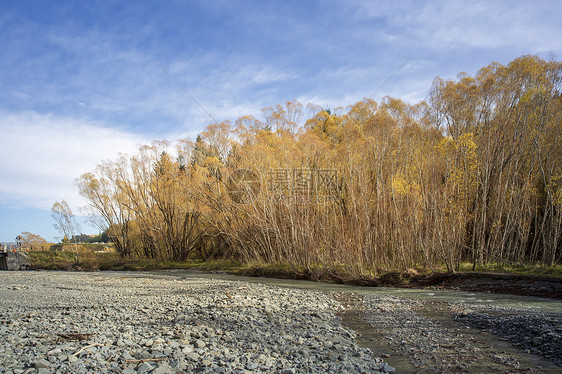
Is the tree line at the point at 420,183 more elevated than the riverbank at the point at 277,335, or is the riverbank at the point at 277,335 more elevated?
the tree line at the point at 420,183

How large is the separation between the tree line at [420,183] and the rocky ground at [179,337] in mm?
6446

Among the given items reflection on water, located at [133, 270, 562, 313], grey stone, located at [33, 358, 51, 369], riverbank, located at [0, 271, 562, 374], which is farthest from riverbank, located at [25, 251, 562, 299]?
grey stone, located at [33, 358, 51, 369]

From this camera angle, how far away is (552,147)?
650 inches

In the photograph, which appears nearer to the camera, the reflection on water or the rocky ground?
the rocky ground

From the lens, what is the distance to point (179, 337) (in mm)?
7312

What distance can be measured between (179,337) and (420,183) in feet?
43.9

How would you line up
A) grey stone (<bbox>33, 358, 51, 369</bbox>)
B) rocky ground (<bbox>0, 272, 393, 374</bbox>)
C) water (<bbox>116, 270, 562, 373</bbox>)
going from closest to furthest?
grey stone (<bbox>33, 358, 51, 369</bbox>) < rocky ground (<bbox>0, 272, 393, 374</bbox>) < water (<bbox>116, 270, 562, 373</bbox>)

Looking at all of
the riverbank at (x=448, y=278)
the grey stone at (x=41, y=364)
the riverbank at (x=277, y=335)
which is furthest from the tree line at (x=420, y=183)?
the grey stone at (x=41, y=364)

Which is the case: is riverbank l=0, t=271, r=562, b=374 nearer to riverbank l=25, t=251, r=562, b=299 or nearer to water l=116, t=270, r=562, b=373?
water l=116, t=270, r=562, b=373

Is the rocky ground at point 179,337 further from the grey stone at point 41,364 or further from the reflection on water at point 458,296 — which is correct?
the reflection on water at point 458,296

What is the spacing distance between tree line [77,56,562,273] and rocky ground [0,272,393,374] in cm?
645

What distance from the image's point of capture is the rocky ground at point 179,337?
5.86 m

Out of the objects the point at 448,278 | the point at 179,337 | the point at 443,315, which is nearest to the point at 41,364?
the point at 179,337

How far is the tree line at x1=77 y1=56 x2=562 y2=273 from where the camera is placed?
1617 cm
